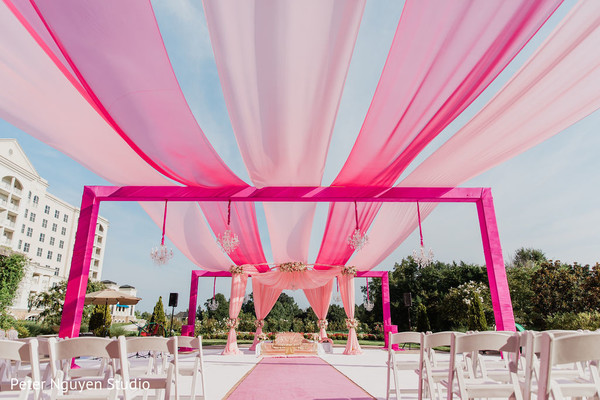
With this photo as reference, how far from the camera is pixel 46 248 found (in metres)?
30.7

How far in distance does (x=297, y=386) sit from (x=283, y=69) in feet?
12.9

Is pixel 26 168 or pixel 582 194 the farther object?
pixel 26 168

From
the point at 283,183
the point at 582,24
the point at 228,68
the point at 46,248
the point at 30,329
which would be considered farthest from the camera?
the point at 46,248

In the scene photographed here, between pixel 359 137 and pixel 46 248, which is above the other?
pixel 46 248

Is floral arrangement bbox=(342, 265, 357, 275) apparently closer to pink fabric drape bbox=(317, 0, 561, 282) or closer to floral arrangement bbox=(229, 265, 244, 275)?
floral arrangement bbox=(229, 265, 244, 275)

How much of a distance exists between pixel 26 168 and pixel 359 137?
32488mm

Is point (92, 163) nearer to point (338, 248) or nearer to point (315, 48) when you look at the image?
point (315, 48)

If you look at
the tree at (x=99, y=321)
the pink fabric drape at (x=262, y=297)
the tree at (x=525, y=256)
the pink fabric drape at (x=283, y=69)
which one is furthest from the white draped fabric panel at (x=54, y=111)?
the tree at (x=525, y=256)

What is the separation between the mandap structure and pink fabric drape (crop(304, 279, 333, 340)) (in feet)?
22.3

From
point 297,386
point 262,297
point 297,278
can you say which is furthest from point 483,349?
point 262,297

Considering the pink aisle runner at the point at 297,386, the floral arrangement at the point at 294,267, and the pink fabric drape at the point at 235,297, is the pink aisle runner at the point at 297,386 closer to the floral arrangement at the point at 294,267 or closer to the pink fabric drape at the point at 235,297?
the pink fabric drape at the point at 235,297

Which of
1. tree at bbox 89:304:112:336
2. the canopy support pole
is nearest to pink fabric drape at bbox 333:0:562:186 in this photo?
the canopy support pole

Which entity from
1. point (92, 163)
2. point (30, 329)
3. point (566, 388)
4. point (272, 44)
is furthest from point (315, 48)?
point (30, 329)

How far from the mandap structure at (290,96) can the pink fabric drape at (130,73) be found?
1 cm
